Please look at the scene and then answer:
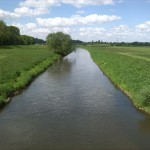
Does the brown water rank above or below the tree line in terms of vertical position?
below

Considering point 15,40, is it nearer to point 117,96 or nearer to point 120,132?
point 117,96

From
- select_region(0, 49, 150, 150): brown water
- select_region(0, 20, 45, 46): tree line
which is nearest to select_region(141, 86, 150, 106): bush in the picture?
select_region(0, 49, 150, 150): brown water

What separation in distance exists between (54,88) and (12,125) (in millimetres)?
13473

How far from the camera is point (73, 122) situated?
2020 cm

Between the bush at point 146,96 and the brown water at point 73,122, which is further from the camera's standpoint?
the bush at point 146,96

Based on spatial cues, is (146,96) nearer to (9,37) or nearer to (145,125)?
(145,125)

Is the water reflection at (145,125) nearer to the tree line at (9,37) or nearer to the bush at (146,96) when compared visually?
the bush at (146,96)

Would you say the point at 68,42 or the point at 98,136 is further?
the point at 68,42

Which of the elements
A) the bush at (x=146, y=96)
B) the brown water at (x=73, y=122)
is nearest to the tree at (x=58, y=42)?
the brown water at (x=73, y=122)

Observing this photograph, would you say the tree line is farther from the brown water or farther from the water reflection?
the water reflection

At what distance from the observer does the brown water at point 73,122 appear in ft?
54.2

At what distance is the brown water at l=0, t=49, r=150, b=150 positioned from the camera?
16.5 meters

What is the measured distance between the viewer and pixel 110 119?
20922mm

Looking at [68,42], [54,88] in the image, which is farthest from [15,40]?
[54,88]
